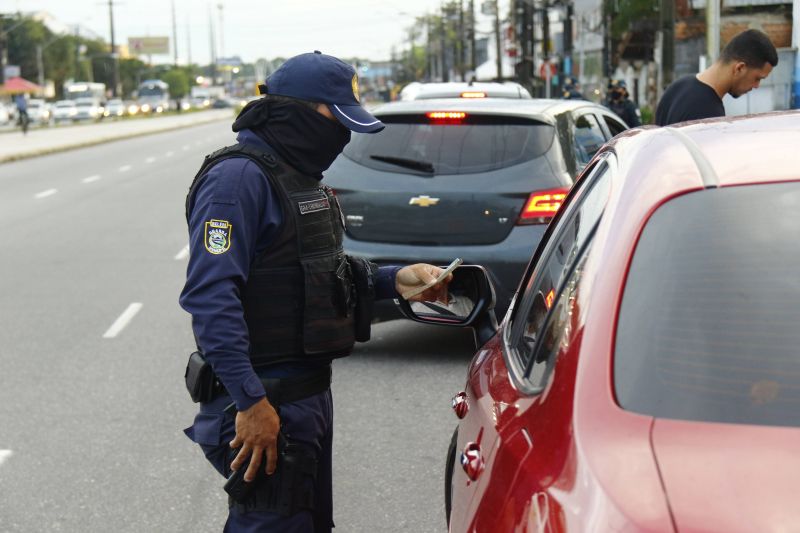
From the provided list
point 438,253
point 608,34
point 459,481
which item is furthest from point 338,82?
point 608,34

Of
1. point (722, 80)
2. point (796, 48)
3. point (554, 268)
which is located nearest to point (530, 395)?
point (554, 268)

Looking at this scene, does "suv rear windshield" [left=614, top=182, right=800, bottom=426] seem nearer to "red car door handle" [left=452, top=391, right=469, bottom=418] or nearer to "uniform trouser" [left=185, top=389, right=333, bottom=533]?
"red car door handle" [left=452, top=391, right=469, bottom=418]

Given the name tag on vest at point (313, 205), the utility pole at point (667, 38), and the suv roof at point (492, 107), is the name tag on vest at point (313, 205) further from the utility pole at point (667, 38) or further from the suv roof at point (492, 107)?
the utility pole at point (667, 38)

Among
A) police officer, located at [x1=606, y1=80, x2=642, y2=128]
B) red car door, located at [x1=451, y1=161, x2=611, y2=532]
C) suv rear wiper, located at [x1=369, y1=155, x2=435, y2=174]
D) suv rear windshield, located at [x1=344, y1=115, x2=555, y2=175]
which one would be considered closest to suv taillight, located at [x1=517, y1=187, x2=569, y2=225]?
suv rear windshield, located at [x1=344, y1=115, x2=555, y2=175]

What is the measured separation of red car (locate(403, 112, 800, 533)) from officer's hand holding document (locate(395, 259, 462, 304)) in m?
1.03

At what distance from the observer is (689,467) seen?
6.24 ft

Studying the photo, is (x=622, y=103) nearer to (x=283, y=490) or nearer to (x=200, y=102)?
(x=283, y=490)

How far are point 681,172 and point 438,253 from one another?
5.23m

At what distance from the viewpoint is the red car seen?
73.9 inches

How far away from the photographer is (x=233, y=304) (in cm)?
316

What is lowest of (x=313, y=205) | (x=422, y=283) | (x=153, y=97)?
(x=153, y=97)

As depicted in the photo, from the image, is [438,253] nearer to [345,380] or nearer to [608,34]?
[345,380]

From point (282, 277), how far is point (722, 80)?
15.8 feet

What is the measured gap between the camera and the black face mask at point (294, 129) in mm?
3438
